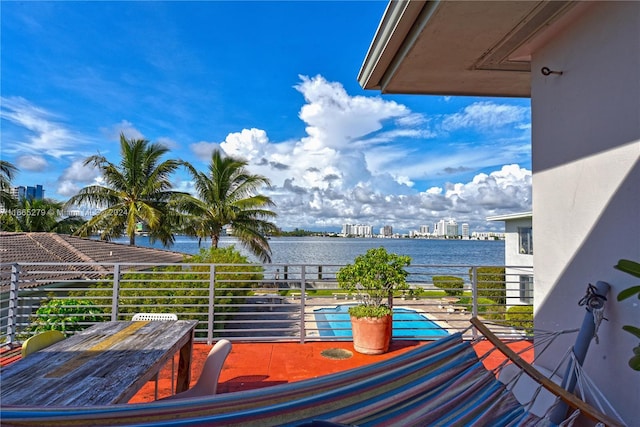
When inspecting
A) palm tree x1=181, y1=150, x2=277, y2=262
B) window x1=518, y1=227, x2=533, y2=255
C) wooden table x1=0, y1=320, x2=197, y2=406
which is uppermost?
palm tree x1=181, y1=150, x2=277, y2=262

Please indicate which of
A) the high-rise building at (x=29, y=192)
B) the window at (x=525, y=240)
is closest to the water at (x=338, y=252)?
the window at (x=525, y=240)

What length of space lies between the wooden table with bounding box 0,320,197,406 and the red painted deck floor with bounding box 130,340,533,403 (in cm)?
92

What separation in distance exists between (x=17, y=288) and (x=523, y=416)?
5579 millimetres

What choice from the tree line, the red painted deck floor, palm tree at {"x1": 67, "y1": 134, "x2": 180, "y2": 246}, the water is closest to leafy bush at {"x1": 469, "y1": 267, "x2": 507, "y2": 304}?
the red painted deck floor

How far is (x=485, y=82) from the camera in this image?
320cm

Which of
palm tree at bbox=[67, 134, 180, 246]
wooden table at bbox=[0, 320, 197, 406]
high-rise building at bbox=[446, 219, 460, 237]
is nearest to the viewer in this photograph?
wooden table at bbox=[0, 320, 197, 406]

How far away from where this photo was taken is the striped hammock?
1.38 metres

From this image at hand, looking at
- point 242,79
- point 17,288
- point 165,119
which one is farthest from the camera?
point 165,119

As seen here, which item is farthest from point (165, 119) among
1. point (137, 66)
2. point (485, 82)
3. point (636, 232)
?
point (636, 232)

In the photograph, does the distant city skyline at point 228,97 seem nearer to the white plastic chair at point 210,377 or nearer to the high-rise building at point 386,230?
the white plastic chair at point 210,377

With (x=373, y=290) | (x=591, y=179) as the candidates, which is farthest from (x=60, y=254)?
(x=591, y=179)

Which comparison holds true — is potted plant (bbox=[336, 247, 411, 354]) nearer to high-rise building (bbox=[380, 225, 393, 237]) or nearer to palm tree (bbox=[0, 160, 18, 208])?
palm tree (bbox=[0, 160, 18, 208])

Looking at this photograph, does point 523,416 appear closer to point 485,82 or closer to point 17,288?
point 485,82

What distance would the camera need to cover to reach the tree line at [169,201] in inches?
523
